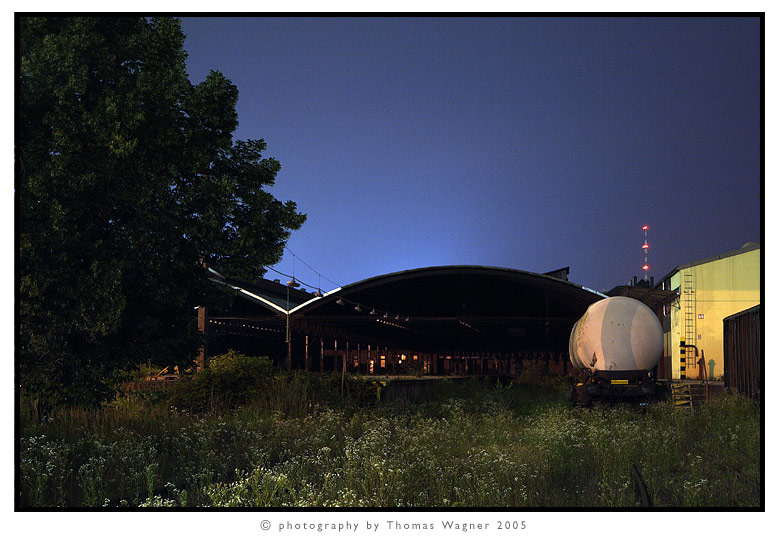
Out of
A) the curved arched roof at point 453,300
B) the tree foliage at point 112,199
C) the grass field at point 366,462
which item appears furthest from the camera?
the curved arched roof at point 453,300

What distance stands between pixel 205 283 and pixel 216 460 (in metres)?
4.11

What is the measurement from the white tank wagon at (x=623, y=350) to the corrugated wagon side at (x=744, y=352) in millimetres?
2526

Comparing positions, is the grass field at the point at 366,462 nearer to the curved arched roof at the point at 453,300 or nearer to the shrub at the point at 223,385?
the shrub at the point at 223,385

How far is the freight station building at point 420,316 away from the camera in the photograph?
149 ft

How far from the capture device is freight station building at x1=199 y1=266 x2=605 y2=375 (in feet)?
149

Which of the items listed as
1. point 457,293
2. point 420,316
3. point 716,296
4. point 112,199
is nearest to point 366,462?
point 112,199

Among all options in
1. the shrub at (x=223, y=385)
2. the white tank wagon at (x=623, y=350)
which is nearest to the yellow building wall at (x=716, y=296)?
the white tank wagon at (x=623, y=350)

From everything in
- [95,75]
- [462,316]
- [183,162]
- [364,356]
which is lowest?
[364,356]

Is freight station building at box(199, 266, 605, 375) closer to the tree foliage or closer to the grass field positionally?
the grass field
